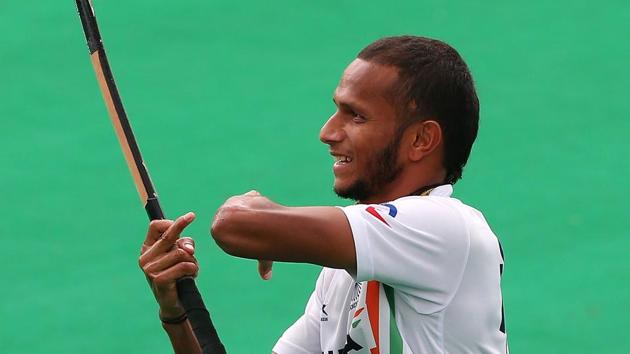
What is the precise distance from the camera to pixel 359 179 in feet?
15.1

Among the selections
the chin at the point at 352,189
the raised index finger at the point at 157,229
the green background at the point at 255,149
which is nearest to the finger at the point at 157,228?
the raised index finger at the point at 157,229

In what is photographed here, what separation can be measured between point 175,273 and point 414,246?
0.79m

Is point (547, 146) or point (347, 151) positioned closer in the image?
point (347, 151)

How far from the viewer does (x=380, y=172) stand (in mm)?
4602

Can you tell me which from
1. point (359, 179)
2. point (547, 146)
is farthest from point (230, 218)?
point (547, 146)

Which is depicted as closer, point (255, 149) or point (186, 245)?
point (186, 245)

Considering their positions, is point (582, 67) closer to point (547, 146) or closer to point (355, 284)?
point (547, 146)

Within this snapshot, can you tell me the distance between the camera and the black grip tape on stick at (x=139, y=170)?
467 centimetres

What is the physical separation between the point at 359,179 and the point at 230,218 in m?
0.62

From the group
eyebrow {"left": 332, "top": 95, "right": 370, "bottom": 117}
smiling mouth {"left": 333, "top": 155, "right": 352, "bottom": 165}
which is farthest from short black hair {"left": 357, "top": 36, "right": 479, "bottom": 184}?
smiling mouth {"left": 333, "top": 155, "right": 352, "bottom": 165}

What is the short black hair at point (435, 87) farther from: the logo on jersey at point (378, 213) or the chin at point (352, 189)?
the logo on jersey at point (378, 213)

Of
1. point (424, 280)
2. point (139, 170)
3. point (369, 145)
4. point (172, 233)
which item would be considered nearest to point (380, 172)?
point (369, 145)

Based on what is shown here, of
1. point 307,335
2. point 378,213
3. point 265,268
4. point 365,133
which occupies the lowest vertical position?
point 307,335

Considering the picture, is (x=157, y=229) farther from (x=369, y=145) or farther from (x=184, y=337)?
(x=369, y=145)
